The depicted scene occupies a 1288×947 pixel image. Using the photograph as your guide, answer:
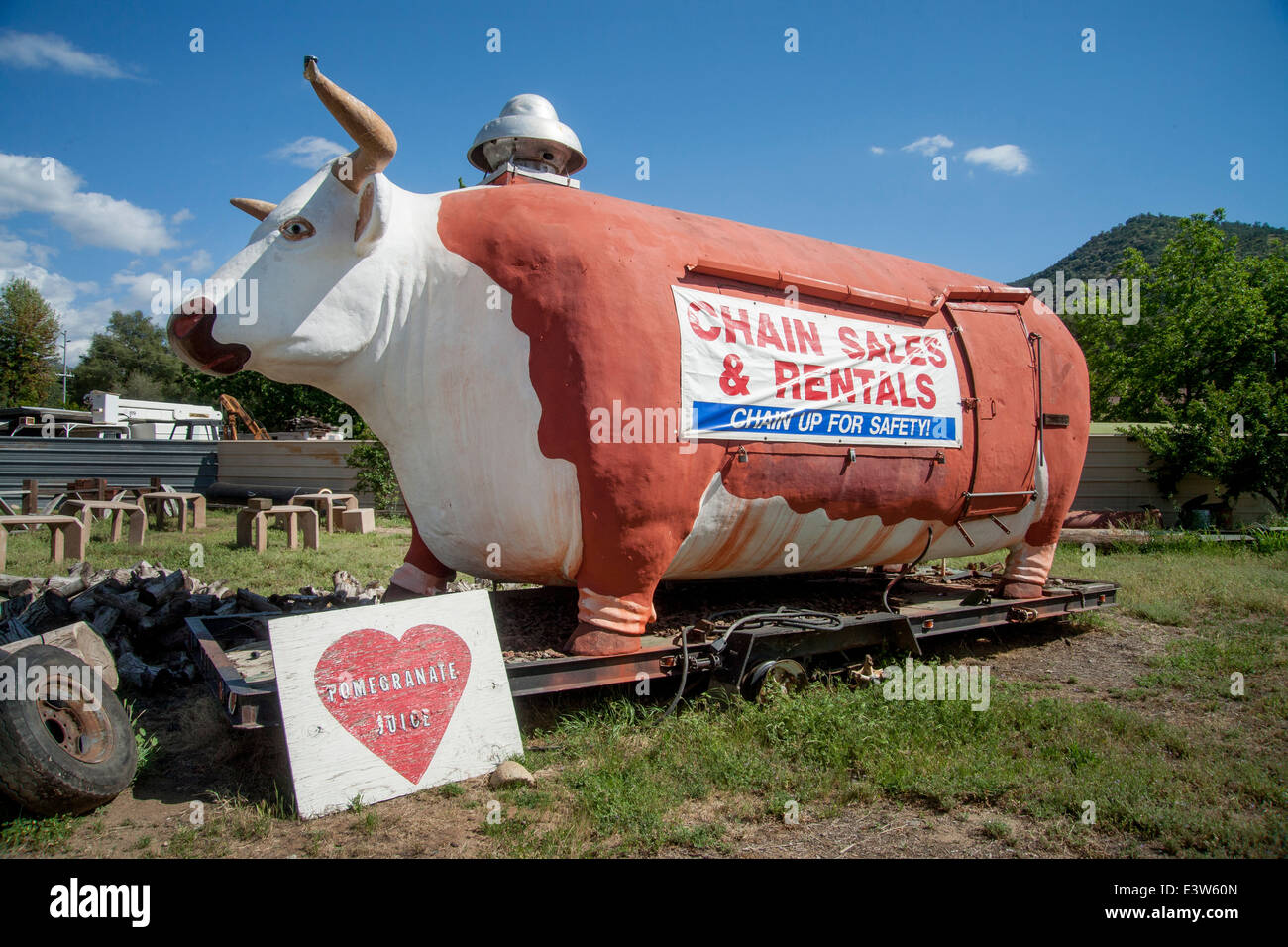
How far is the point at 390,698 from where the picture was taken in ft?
11.8

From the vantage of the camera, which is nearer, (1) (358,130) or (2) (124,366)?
(1) (358,130)

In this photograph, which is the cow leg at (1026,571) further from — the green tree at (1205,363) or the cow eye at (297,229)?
the green tree at (1205,363)

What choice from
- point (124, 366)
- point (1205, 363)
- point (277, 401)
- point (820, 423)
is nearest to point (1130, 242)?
point (1205, 363)

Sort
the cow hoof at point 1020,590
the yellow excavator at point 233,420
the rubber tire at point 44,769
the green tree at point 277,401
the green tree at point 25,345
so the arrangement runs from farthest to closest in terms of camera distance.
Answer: the green tree at point 25,345 < the green tree at point 277,401 < the yellow excavator at point 233,420 < the cow hoof at point 1020,590 < the rubber tire at point 44,769

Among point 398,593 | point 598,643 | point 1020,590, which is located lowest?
point 1020,590

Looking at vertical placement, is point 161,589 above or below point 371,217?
below

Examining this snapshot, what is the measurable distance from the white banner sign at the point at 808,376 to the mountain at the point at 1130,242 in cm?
4382

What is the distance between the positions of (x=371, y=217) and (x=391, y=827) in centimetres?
301

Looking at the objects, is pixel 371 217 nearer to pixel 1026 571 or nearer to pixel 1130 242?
pixel 1026 571

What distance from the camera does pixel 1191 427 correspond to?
1336 cm

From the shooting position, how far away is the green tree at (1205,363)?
510 inches

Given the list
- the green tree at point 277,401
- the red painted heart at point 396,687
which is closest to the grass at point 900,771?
the red painted heart at point 396,687

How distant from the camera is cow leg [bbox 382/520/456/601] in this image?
5250mm

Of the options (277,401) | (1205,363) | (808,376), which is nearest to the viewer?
(808,376)
